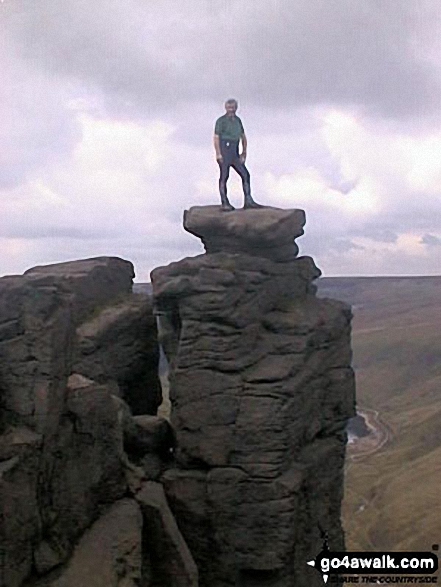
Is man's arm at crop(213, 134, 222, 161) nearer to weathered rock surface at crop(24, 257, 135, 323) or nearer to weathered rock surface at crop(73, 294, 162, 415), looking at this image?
weathered rock surface at crop(24, 257, 135, 323)

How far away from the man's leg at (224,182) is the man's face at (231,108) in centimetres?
257

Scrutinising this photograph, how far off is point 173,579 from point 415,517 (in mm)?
118168

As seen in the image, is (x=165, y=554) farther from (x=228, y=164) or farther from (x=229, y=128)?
(x=229, y=128)

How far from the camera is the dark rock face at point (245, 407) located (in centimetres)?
3722

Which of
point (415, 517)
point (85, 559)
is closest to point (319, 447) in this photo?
point (85, 559)

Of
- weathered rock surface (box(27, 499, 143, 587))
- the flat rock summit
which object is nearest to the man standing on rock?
the flat rock summit

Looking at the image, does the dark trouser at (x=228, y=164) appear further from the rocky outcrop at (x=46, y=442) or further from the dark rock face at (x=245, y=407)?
the rocky outcrop at (x=46, y=442)

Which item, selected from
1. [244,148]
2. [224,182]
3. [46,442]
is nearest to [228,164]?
[224,182]

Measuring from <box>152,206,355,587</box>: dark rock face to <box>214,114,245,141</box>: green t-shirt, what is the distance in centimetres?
409

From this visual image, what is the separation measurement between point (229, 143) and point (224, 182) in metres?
2.10

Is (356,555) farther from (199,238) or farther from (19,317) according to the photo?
(19,317)

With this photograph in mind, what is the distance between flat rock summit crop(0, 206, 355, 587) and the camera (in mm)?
29828

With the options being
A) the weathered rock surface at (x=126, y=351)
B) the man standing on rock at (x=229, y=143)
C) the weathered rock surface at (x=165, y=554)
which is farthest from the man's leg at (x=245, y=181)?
the weathered rock surface at (x=165, y=554)

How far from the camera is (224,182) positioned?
41.5 metres
